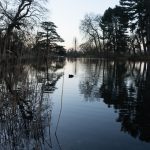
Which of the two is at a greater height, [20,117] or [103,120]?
[20,117]

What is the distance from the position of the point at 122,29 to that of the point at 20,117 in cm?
6327

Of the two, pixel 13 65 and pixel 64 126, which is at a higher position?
pixel 13 65

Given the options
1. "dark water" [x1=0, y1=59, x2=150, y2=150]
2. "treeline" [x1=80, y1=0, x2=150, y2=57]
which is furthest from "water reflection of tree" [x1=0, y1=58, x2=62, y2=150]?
"treeline" [x1=80, y1=0, x2=150, y2=57]

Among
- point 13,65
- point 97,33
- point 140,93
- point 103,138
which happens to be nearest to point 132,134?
point 103,138

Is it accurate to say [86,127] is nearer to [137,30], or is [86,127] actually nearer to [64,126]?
[64,126]

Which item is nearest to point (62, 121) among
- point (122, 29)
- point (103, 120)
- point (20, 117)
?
point (103, 120)

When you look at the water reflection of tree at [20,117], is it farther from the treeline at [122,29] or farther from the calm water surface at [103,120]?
the treeline at [122,29]

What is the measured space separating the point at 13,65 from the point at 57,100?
5278 mm

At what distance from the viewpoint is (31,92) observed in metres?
9.81

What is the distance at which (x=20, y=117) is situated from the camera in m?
8.81

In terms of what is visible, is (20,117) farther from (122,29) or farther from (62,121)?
(122,29)

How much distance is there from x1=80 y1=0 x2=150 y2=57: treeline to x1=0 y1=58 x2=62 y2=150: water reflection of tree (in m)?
45.7

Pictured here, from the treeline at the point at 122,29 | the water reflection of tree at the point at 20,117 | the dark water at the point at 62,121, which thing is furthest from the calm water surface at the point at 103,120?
the treeline at the point at 122,29

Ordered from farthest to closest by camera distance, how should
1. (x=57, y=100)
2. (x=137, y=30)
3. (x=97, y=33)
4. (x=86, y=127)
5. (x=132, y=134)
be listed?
(x=97, y=33) < (x=137, y=30) < (x=57, y=100) < (x=86, y=127) < (x=132, y=134)
